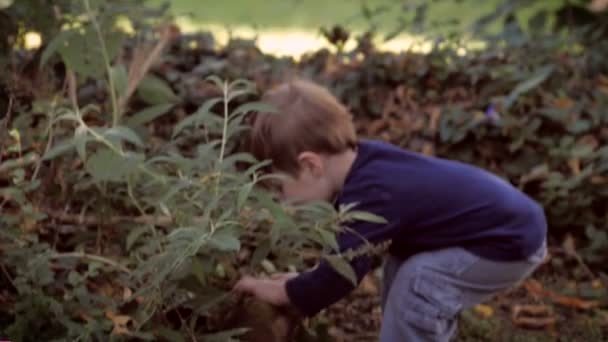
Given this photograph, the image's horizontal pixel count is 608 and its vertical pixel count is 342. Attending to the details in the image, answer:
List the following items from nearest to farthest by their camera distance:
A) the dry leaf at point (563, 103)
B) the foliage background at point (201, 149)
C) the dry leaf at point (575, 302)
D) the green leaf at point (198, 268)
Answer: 1. the green leaf at point (198, 268)
2. the foliage background at point (201, 149)
3. the dry leaf at point (575, 302)
4. the dry leaf at point (563, 103)

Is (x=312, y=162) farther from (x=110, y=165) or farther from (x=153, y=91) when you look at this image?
(x=110, y=165)

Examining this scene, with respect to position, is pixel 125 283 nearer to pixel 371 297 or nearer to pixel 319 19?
pixel 371 297

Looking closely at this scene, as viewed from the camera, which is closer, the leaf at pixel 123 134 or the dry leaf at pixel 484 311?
the leaf at pixel 123 134

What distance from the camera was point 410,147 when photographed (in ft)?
17.4

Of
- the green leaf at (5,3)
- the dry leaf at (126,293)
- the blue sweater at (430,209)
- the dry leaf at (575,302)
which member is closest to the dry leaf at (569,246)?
the dry leaf at (575,302)

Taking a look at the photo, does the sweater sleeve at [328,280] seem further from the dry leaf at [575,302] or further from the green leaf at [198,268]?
the dry leaf at [575,302]

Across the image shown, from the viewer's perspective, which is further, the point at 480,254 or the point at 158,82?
the point at 158,82

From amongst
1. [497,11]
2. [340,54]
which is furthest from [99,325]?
[497,11]

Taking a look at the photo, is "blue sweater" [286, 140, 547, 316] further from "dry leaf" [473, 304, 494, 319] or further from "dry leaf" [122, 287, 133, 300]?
"dry leaf" [473, 304, 494, 319]

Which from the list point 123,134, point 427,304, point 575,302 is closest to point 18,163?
point 123,134

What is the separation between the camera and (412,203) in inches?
129

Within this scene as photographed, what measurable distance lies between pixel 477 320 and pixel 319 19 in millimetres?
6632

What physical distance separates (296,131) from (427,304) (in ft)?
1.97

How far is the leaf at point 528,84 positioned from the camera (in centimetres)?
527
